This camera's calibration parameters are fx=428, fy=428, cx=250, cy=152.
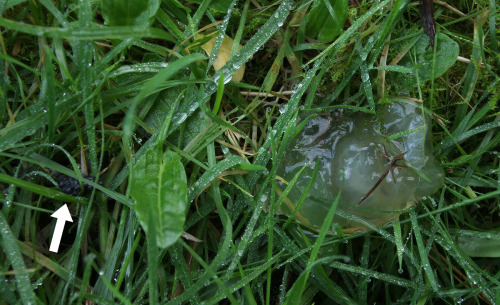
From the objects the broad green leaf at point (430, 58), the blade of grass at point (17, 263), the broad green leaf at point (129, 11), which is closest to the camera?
the blade of grass at point (17, 263)

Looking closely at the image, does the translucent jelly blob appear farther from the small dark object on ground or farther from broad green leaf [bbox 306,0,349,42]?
the small dark object on ground

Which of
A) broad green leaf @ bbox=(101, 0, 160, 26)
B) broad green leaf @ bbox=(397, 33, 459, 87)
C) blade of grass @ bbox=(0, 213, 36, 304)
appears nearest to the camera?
blade of grass @ bbox=(0, 213, 36, 304)

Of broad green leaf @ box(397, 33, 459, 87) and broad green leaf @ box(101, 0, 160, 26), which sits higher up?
broad green leaf @ box(101, 0, 160, 26)

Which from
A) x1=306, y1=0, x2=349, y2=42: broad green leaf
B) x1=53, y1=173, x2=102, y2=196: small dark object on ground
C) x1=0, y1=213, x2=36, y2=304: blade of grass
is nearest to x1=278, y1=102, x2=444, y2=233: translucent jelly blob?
x1=306, y1=0, x2=349, y2=42: broad green leaf

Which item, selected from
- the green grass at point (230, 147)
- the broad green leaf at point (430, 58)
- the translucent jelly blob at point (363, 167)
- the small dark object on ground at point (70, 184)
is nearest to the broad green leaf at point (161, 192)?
the green grass at point (230, 147)

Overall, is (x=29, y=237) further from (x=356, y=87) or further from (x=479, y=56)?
(x=479, y=56)

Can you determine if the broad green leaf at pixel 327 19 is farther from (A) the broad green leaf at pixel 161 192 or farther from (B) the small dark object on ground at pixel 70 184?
(B) the small dark object on ground at pixel 70 184

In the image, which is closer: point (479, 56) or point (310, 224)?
point (310, 224)

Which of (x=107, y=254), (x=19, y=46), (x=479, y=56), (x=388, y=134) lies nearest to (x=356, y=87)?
(x=388, y=134)
